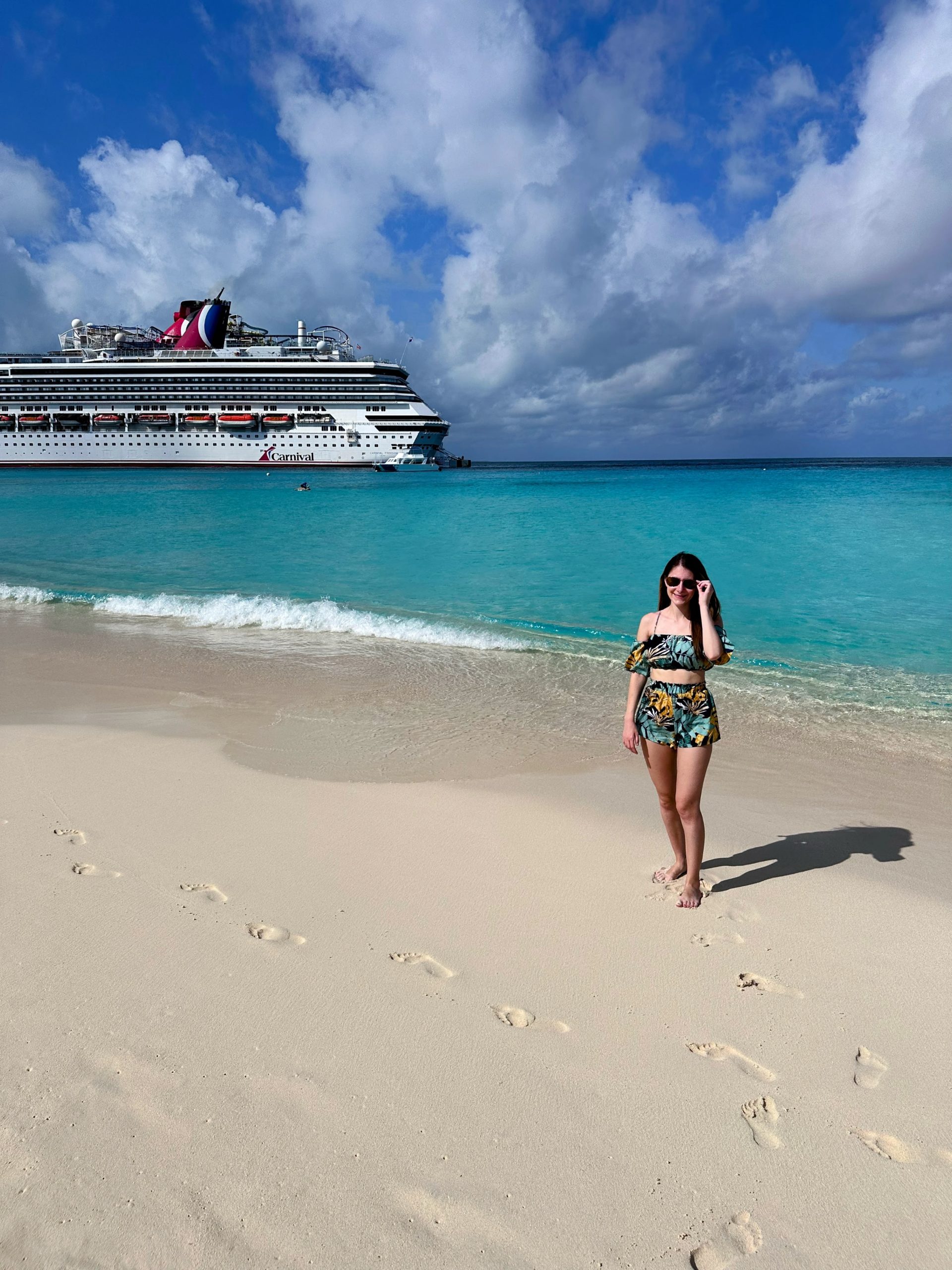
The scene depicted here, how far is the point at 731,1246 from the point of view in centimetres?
183

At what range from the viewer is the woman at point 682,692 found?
3254mm

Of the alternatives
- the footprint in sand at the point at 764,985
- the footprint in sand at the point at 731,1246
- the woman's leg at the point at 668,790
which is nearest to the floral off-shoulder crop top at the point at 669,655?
the woman's leg at the point at 668,790

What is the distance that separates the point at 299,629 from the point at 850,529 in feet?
79.6

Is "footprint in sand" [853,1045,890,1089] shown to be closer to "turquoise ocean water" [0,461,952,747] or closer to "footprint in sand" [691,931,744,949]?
"footprint in sand" [691,931,744,949]

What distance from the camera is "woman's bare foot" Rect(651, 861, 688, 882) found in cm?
361

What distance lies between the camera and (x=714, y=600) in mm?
3314

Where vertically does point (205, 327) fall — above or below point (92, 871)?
above

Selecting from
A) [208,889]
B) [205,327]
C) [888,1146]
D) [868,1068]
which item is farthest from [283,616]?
[205,327]

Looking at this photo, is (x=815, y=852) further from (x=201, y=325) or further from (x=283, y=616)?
(x=201, y=325)

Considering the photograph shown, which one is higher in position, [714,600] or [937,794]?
[714,600]

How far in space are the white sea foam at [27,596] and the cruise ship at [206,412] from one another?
65428 millimetres

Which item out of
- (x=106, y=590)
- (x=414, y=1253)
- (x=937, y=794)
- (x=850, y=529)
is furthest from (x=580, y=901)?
(x=850, y=529)

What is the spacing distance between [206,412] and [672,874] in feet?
272

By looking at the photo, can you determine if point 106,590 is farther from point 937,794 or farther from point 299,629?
point 937,794
